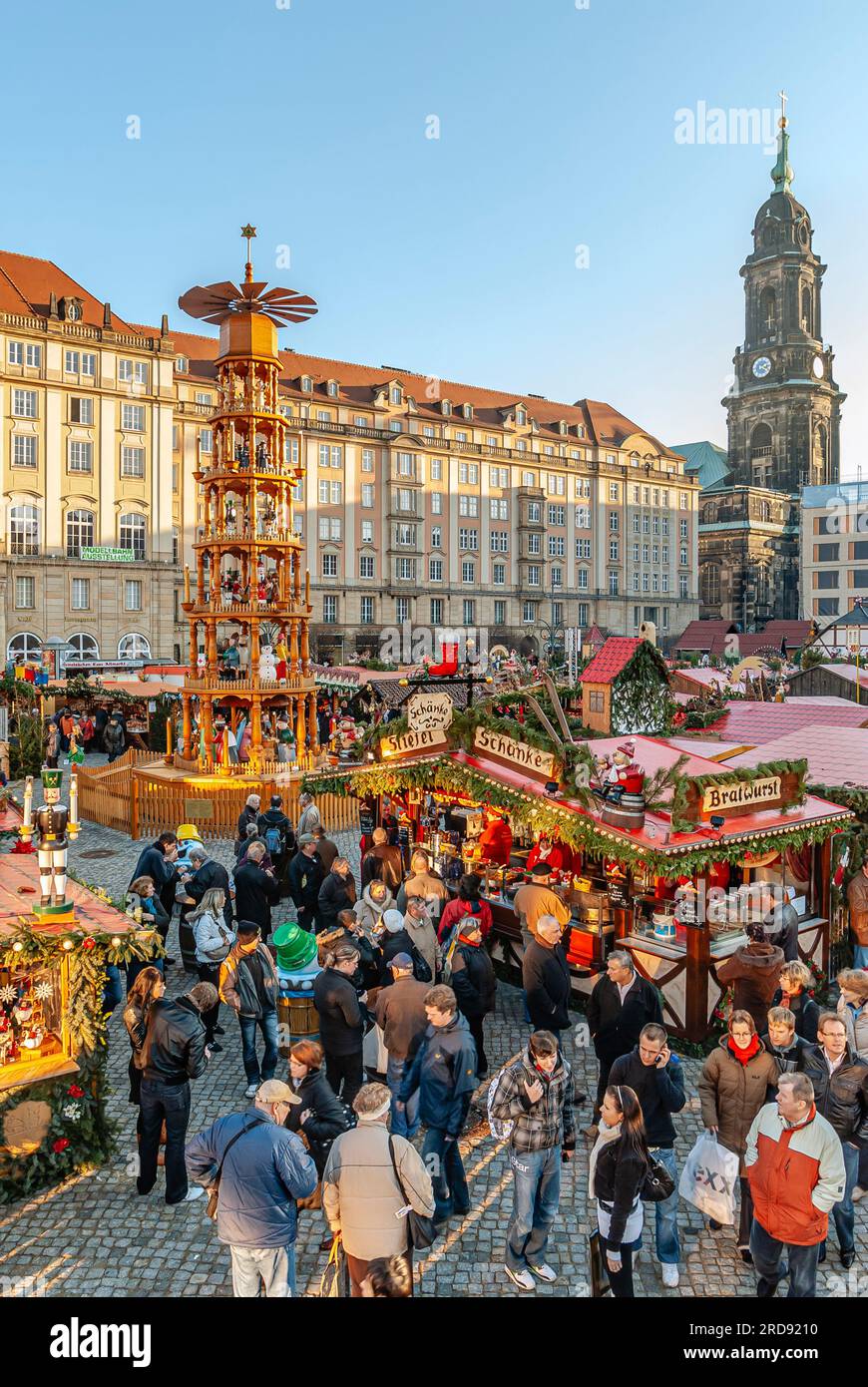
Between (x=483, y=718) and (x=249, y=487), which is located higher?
(x=249, y=487)

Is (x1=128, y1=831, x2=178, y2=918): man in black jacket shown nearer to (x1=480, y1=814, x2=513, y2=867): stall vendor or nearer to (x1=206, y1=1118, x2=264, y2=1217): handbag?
(x1=480, y1=814, x2=513, y2=867): stall vendor

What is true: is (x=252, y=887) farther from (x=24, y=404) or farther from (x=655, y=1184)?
(x=24, y=404)

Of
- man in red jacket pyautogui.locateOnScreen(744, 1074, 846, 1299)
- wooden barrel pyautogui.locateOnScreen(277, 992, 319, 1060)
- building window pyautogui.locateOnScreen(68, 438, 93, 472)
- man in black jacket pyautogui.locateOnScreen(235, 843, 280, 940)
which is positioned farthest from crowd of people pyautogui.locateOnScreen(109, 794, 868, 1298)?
building window pyautogui.locateOnScreen(68, 438, 93, 472)

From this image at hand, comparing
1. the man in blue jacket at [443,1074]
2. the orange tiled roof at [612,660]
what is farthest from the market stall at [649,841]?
the man in blue jacket at [443,1074]

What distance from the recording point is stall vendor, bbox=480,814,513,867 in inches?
484

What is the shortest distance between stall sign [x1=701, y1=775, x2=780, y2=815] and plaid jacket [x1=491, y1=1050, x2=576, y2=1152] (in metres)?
4.48

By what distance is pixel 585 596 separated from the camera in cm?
7281

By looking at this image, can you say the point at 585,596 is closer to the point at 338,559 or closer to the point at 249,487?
the point at 338,559

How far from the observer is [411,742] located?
1193 centimetres

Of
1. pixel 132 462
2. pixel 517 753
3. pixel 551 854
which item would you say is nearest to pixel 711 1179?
pixel 517 753

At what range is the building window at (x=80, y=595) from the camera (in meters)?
46.5

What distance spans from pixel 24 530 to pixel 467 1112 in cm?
4552

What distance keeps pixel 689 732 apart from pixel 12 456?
40863 millimetres
